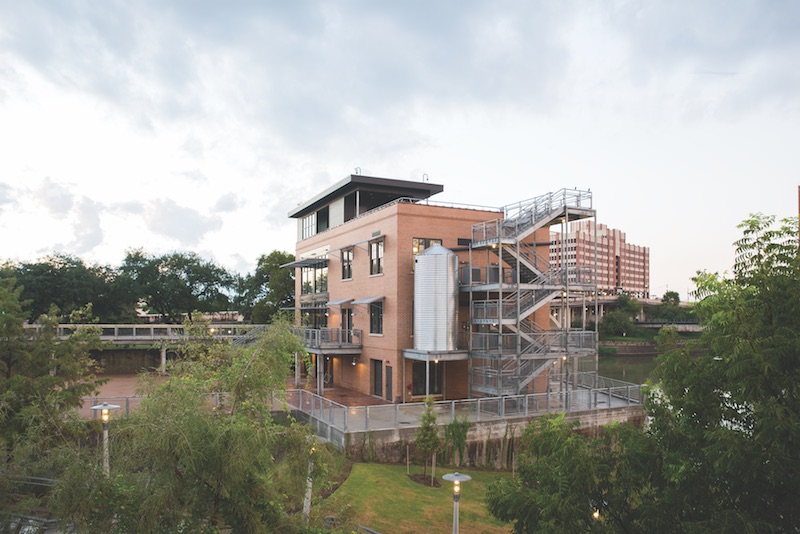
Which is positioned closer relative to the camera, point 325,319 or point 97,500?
point 97,500

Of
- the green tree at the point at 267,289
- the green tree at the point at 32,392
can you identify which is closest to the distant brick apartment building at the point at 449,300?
the green tree at the point at 32,392

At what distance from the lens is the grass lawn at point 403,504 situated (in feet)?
50.3

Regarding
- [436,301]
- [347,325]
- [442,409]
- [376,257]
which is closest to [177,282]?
[347,325]

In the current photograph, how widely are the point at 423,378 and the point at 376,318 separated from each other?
15.0 ft

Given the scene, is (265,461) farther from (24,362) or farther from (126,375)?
(126,375)

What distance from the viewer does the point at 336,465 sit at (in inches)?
530

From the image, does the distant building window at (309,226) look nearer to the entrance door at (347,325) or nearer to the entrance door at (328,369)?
the entrance door at (347,325)

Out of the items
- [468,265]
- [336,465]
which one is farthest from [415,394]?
[336,465]

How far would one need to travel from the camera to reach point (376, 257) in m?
33.3

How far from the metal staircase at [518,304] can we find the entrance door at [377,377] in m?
5.33

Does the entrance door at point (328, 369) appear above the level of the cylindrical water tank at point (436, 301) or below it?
below

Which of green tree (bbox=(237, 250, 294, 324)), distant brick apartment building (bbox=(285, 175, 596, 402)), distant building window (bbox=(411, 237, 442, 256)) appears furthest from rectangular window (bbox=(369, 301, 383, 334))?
green tree (bbox=(237, 250, 294, 324))

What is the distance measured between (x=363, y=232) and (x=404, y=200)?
10.8 feet

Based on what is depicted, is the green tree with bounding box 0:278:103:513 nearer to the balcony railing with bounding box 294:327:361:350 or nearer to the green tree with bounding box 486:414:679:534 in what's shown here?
the green tree with bounding box 486:414:679:534
